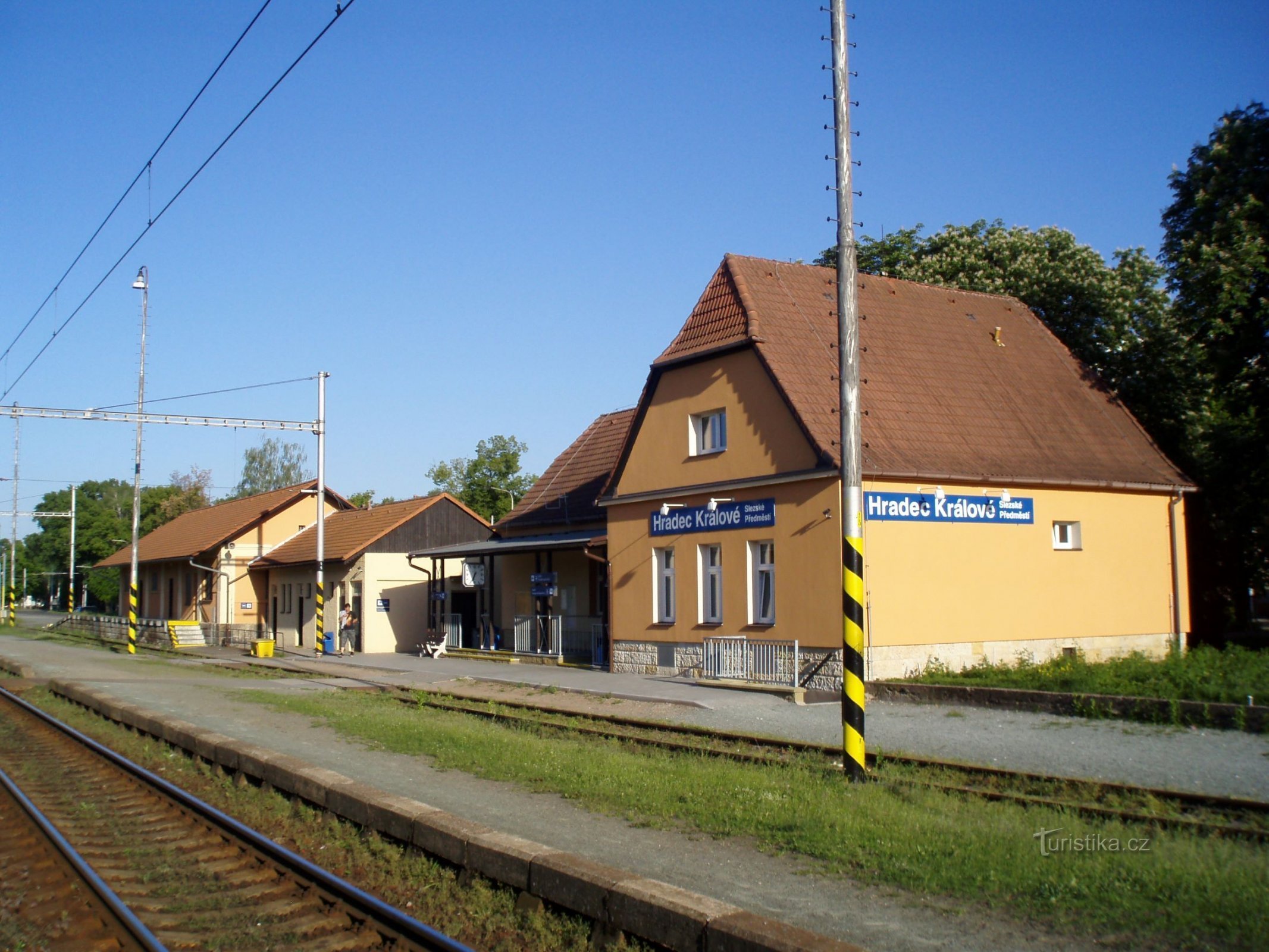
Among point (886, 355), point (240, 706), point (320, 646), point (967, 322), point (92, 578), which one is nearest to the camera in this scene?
point (240, 706)

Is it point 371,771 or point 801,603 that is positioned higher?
point 801,603

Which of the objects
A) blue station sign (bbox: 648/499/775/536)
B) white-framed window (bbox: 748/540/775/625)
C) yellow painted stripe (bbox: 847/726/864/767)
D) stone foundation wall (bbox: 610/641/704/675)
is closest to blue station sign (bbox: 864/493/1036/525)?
blue station sign (bbox: 648/499/775/536)

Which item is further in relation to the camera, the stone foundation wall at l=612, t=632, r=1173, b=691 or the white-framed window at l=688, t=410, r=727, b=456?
the white-framed window at l=688, t=410, r=727, b=456

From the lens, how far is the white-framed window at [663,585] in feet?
79.8

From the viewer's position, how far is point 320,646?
3531cm

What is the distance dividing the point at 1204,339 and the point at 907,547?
10.3 m

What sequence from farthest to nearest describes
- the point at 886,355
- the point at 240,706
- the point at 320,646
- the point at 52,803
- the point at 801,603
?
the point at 320,646 < the point at 886,355 < the point at 801,603 < the point at 240,706 < the point at 52,803

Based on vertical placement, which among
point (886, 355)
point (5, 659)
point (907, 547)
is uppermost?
point (886, 355)

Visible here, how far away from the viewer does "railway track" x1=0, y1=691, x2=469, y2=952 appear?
658 cm

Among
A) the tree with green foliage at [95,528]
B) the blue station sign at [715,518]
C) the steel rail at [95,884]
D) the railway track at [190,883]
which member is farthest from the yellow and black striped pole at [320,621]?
the tree with green foliage at [95,528]

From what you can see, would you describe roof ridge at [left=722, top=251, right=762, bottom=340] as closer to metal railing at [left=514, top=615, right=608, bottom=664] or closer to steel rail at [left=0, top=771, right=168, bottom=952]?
metal railing at [left=514, top=615, right=608, bottom=664]

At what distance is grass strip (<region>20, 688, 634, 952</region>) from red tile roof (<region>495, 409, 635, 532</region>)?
817 inches

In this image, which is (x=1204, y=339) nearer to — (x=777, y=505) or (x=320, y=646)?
(x=777, y=505)

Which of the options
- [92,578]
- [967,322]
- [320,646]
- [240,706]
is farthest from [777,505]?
[92,578]
